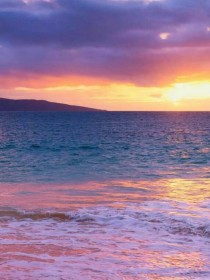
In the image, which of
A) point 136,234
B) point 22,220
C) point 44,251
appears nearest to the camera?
point 44,251

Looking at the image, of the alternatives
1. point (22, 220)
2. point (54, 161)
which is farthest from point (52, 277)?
point (54, 161)

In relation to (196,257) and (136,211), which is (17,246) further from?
(136,211)

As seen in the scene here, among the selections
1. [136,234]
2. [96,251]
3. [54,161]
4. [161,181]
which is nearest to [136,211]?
[136,234]

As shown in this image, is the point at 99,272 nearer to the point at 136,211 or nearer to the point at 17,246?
the point at 17,246

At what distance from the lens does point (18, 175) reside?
82.3 feet

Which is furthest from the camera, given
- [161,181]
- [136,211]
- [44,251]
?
[161,181]

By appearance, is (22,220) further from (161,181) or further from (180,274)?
(161,181)

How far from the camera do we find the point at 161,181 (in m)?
23.0

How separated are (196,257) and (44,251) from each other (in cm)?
341

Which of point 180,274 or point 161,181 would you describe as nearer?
point 180,274

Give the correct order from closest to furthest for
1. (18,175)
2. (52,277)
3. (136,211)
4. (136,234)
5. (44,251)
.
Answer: (52,277)
(44,251)
(136,234)
(136,211)
(18,175)

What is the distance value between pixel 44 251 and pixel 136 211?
17.1ft

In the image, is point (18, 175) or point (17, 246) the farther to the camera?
point (18, 175)

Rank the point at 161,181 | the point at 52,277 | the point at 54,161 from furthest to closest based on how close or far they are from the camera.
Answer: the point at 54,161, the point at 161,181, the point at 52,277
